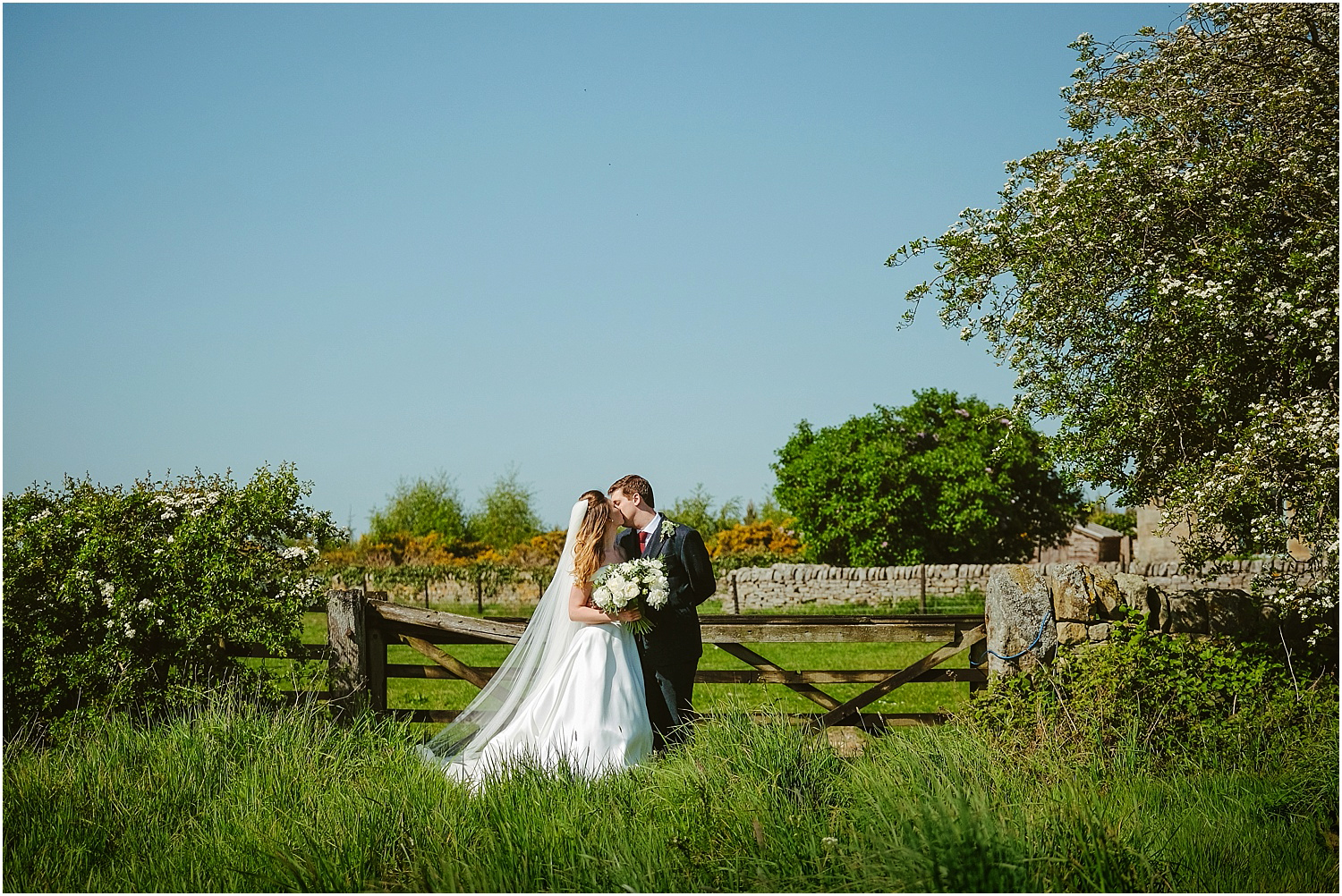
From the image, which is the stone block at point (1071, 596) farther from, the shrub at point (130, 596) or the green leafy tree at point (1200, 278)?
the shrub at point (130, 596)

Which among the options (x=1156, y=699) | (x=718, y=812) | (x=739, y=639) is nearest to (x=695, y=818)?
(x=718, y=812)

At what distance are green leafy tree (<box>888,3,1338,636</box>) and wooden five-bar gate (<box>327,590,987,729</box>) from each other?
1939 millimetres

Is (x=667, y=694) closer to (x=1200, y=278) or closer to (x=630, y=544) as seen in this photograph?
(x=630, y=544)

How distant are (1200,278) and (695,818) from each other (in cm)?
509

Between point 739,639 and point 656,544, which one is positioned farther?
point 739,639

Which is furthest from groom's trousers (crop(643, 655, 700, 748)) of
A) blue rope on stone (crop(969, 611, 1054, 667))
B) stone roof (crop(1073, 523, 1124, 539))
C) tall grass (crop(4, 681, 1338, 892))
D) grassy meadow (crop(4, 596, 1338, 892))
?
stone roof (crop(1073, 523, 1124, 539))

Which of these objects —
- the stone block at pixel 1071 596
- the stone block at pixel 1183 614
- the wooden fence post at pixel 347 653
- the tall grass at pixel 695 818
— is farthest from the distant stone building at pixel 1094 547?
the wooden fence post at pixel 347 653

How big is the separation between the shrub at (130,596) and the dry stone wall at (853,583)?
17.9m

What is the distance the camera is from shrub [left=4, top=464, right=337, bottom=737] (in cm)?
739

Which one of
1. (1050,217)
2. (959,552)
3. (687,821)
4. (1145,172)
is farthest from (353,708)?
(959,552)

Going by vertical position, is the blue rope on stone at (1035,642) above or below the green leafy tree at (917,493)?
below

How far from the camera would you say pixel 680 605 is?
696 cm

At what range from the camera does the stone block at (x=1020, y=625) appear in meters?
7.14

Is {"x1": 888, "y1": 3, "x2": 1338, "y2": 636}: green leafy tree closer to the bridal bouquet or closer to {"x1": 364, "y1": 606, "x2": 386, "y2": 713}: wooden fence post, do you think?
the bridal bouquet
